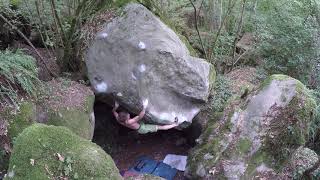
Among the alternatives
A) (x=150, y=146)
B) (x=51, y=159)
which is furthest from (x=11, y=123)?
(x=150, y=146)

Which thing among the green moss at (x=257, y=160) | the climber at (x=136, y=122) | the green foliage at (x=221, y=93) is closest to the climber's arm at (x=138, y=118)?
the climber at (x=136, y=122)

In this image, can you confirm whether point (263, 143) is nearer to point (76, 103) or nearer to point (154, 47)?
point (154, 47)

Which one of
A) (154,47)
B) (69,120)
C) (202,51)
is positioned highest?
(154,47)

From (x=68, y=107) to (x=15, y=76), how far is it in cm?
78

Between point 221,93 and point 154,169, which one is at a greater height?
point 221,93

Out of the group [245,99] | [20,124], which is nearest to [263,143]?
[245,99]

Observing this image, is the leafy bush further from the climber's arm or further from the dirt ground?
the dirt ground

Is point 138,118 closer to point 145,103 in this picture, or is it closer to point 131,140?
point 145,103

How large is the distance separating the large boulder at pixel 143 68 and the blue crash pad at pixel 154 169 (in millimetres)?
816

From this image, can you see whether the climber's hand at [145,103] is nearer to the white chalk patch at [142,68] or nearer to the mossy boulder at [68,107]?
the white chalk patch at [142,68]

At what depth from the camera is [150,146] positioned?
6.99 metres

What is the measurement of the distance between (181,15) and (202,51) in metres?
0.76

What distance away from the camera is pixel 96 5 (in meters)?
6.14

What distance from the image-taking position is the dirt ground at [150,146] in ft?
22.2
